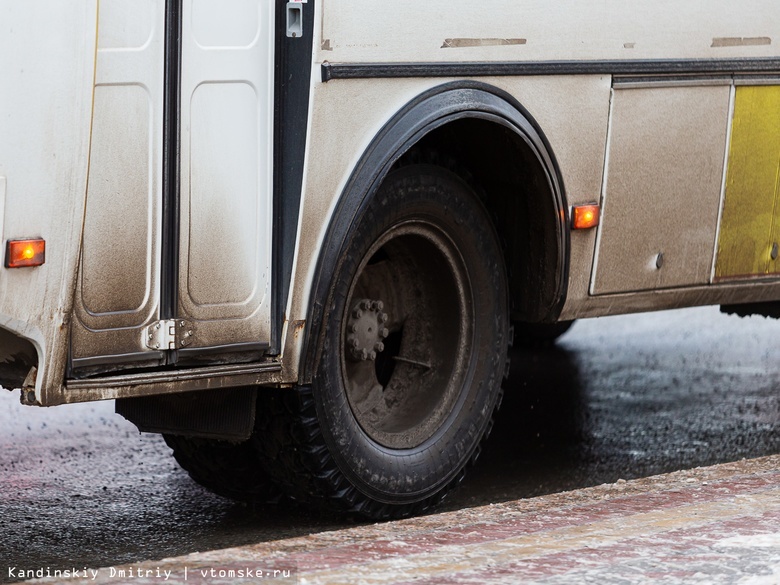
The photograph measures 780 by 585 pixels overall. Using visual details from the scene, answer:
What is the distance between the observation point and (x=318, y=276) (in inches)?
168

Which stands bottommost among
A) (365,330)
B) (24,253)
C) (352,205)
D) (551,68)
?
(365,330)

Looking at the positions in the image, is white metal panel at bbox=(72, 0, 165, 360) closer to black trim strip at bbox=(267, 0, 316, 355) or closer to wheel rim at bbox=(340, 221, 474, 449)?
black trim strip at bbox=(267, 0, 316, 355)

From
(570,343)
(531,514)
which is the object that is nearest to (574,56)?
(531,514)

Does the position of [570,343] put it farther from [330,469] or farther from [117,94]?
[117,94]

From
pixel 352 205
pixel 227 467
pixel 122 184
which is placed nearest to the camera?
pixel 122 184

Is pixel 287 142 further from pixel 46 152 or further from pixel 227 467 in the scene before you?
pixel 227 467

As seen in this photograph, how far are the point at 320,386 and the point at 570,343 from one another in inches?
167

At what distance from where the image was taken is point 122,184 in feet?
12.6

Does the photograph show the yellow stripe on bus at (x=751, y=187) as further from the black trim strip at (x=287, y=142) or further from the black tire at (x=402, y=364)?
the black trim strip at (x=287, y=142)

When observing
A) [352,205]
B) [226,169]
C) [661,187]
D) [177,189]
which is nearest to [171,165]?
[177,189]

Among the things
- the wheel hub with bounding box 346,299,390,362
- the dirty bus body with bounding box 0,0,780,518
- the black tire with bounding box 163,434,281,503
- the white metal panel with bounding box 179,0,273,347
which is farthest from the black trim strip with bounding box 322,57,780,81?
the black tire with bounding box 163,434,281,503

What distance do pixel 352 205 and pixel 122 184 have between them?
2.45 ft

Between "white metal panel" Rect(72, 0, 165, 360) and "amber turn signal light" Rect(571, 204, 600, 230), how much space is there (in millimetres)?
1570

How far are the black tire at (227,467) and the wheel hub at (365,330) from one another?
0.47m
